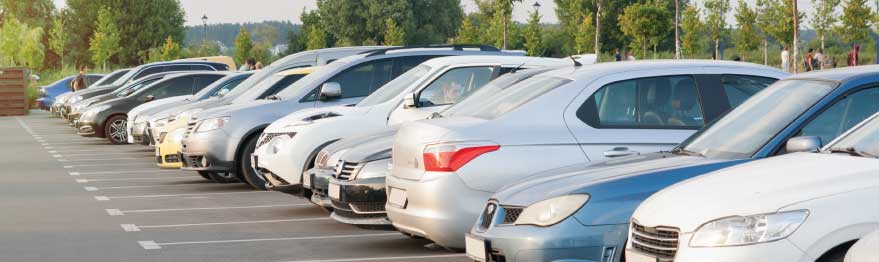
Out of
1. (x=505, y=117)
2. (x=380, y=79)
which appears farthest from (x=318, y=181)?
(x=380, y=79)

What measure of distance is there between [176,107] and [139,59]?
9064cm

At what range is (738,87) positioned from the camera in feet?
34.5

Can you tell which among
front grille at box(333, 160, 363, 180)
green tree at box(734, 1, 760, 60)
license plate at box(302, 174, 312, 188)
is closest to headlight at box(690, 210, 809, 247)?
front grille at box(333, 160, 363, 180)

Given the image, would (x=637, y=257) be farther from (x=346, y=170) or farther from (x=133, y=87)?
(x=133, y=87)

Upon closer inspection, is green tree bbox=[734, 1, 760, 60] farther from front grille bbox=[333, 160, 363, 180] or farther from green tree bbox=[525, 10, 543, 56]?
front grille bbox=[333, 160, 363, 180]

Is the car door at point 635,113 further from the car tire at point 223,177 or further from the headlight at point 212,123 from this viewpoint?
the car tire at point 223,177

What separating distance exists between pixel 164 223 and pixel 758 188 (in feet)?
28.7

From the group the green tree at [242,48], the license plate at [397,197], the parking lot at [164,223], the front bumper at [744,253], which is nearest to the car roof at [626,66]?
the license plate at [397,197]

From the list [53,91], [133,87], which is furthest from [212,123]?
[53,91]

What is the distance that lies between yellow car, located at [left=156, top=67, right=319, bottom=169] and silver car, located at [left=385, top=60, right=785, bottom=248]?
27.3 ft


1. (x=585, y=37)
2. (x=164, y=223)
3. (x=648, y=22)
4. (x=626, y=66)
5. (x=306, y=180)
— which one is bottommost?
(x=164, y=223)

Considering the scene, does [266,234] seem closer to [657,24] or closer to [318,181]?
[318,181]

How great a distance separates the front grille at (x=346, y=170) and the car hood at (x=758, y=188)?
4463 millimetres

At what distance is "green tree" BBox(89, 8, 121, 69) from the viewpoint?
319 feet
